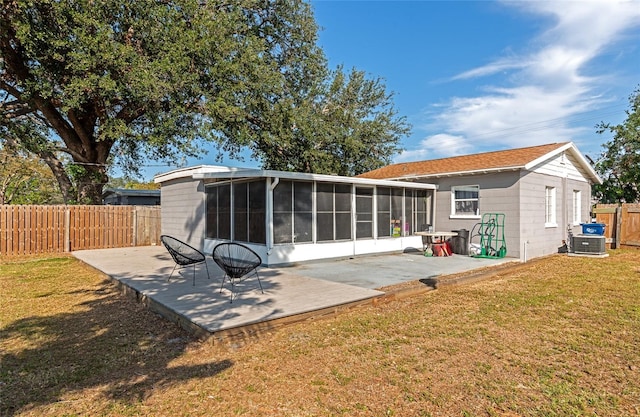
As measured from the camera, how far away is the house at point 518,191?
1115 centimetres

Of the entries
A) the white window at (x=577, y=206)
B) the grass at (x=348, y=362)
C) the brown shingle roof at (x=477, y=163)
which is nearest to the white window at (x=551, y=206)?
the brown shingle roof at (x=477, y=163)

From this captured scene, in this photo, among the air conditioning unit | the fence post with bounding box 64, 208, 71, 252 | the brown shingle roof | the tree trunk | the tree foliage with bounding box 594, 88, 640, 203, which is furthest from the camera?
the tree foliage with bounding box 594, 88, 640, 203

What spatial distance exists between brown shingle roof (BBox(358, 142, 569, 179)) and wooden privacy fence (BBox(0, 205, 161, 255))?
997 cm

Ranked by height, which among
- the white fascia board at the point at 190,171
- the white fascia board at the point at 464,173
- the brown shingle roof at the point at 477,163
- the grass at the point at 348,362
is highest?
the brown shingle roof at the point at 477,163

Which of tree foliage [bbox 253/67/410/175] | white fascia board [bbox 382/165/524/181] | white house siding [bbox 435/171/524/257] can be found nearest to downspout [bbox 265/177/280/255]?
white fascia board [bbox 382/165/524/181]

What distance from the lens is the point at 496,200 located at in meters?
11.5

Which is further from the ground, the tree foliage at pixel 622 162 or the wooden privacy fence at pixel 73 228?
the tree foliage at pixel 622 162

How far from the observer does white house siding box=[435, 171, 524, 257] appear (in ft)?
36.4

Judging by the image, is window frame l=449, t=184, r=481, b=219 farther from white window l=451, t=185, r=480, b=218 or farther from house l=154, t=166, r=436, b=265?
house l=154, t=166, r=436, b=265

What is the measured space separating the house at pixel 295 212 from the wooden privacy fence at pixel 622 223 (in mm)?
7211

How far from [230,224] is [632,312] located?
8.95m

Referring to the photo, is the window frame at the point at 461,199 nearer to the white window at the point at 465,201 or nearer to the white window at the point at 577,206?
the white window at the point at 465,201

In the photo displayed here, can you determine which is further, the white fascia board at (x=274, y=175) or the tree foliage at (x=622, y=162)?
the tree foliage at (x=622, y=162)

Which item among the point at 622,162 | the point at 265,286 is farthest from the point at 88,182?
the point at 622,162
